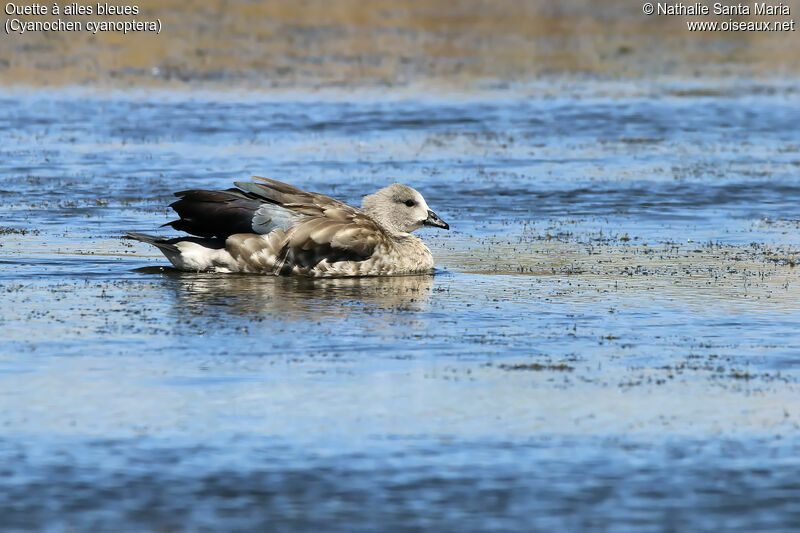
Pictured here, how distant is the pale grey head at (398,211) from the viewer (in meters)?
13.8

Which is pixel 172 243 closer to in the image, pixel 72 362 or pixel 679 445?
pixel 72 362

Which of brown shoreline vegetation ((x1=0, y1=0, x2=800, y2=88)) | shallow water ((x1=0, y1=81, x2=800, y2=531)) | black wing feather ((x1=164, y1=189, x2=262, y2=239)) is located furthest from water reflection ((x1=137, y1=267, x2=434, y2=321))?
brown shoreline vegetation ((x1=0, y1=0, x2=800, y2=88))

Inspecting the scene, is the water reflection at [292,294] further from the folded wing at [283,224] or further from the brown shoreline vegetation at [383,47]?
the brown shoreline vegetation at [383,47]

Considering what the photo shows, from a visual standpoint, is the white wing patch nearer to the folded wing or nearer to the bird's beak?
the folded wing

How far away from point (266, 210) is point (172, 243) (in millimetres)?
894

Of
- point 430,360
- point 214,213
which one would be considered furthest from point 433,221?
point 430,360

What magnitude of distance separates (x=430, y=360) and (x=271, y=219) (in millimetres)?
3772

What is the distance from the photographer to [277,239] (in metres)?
12.9

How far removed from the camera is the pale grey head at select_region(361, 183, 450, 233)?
543 inches

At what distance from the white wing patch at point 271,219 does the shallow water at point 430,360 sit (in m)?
0.52

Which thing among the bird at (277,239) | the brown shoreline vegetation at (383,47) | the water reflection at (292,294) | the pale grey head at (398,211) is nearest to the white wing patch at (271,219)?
the bird at (277,239)

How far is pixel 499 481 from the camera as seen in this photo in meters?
7.15

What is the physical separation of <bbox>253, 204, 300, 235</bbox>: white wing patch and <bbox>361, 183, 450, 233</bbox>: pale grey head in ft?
3.46

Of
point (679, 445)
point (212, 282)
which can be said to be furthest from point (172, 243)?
point (679, 445)
